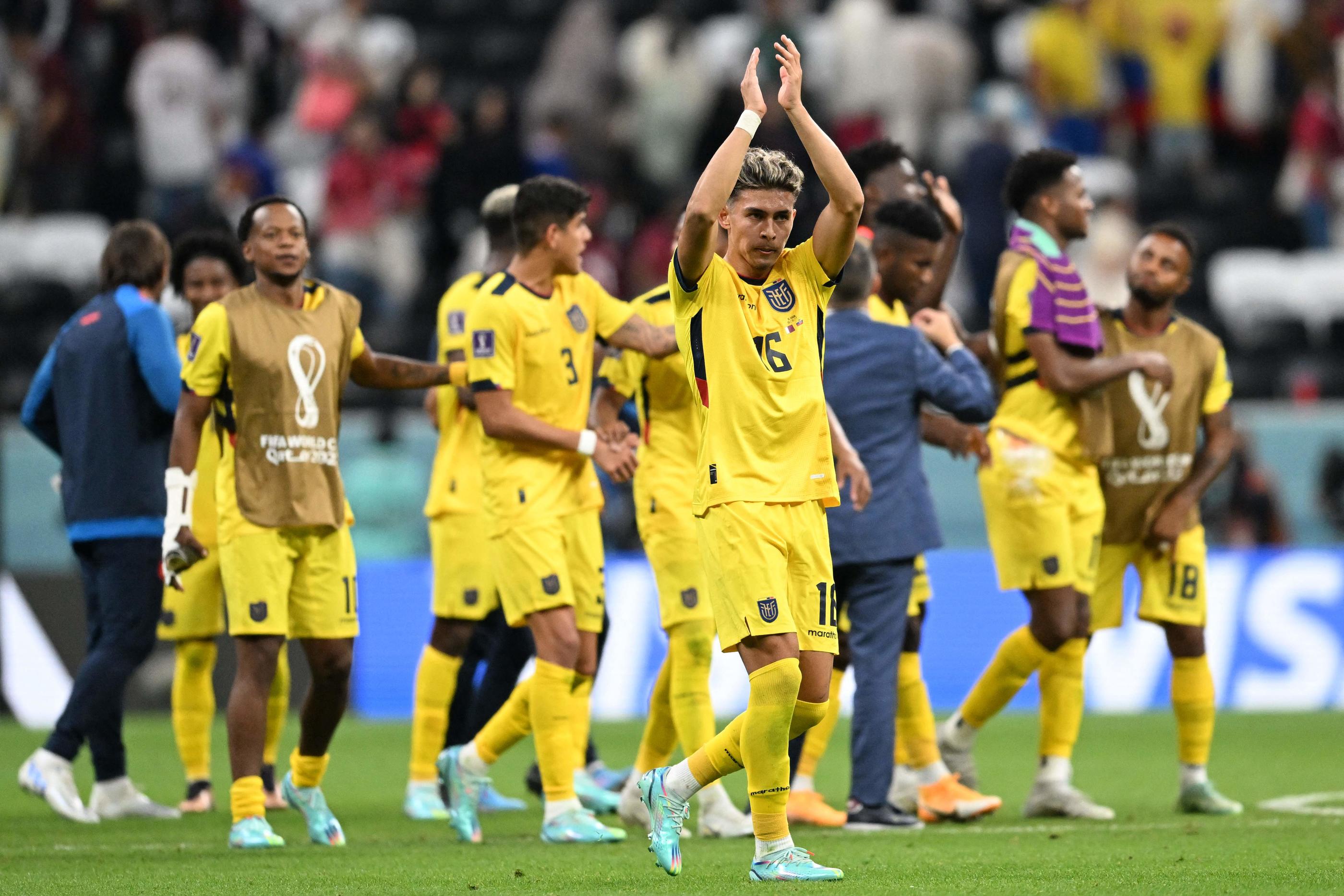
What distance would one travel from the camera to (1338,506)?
1436cm

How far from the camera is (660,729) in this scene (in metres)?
8.41

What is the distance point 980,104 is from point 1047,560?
377 inches

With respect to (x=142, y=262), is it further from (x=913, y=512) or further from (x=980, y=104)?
(x=980, y=104)

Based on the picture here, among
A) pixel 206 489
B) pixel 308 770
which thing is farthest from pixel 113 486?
pixel 308 770

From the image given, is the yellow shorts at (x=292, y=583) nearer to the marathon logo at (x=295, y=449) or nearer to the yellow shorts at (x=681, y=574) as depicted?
the marathon logo at (x=295, y=449)

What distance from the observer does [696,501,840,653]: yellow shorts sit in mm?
6230

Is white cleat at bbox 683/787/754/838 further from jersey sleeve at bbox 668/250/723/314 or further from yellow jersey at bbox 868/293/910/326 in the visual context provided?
jersey sleeve at bbox 668/250/723/314

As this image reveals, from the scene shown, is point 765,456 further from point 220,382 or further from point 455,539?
point 455,539

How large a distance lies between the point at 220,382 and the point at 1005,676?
3662mm

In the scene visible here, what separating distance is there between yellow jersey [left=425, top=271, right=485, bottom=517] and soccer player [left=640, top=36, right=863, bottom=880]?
2832 millimetres

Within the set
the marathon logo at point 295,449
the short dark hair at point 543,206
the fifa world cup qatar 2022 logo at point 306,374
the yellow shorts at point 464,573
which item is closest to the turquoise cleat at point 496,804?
the yellow shorts at point 464,573

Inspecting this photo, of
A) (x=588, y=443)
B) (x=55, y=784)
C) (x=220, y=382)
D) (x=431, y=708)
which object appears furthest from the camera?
(x=431, y=708)

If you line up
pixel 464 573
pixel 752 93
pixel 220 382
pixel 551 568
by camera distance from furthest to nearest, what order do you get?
pixel 464 573 < pixel 551 568 < pixel 220 382 < pixel 752 93

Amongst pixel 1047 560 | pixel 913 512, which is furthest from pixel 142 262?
pixel 1047 560
